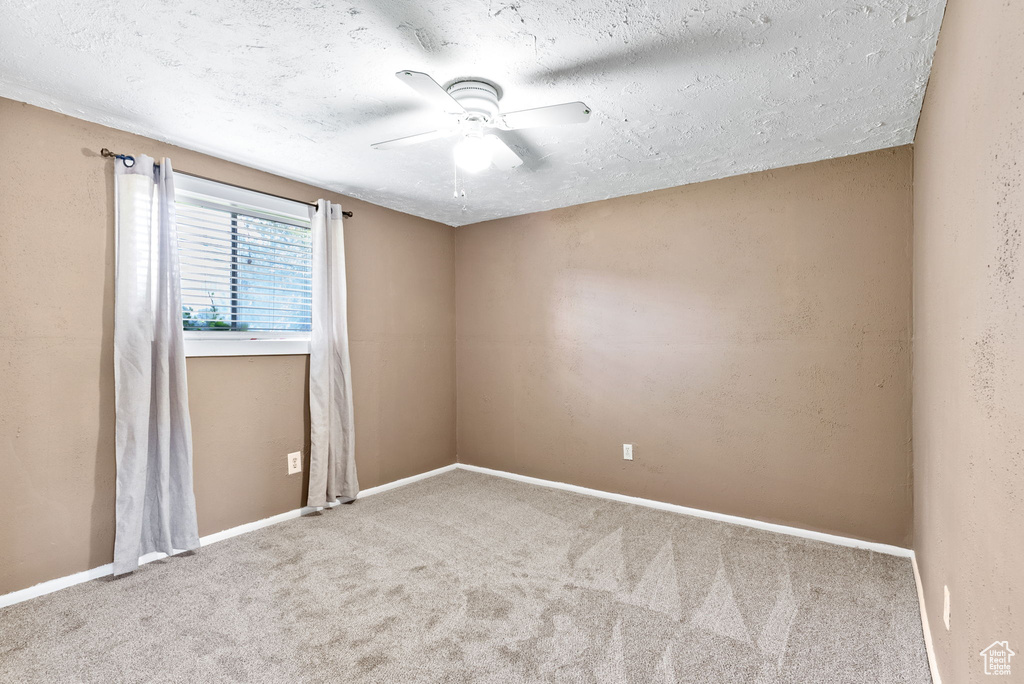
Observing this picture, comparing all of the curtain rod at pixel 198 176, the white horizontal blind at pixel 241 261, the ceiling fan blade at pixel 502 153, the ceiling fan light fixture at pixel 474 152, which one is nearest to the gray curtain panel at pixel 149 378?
the curtain rod at pixel 198 176

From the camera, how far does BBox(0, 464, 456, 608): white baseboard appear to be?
226 cm

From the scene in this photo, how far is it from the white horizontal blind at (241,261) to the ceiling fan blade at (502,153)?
1739 mm

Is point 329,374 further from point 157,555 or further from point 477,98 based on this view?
point 477,98

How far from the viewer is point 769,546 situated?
2.81 metres

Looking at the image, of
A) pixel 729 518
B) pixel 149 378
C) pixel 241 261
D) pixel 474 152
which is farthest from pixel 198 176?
pixel 729 518

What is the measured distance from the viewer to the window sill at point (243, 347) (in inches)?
113

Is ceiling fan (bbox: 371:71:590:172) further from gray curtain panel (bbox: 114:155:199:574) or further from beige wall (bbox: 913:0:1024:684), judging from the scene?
gray curtain panel (bbox: 114:155:199:574)

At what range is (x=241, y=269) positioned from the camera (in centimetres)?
312

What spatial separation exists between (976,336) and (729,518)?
2331 mm

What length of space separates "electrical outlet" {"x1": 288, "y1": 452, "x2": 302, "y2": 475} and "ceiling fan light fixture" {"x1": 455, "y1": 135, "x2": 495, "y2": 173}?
2.34 metres

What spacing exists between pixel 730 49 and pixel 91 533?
369 cm

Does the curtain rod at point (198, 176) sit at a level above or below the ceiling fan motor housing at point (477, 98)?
below

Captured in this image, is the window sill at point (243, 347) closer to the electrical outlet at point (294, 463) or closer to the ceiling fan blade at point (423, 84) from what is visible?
the electrical outlet at point (294, 463)

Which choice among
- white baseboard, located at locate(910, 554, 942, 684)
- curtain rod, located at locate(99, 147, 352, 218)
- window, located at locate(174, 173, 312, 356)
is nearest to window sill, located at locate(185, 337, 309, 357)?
window, located at locate(174, 173, 312, 356)
